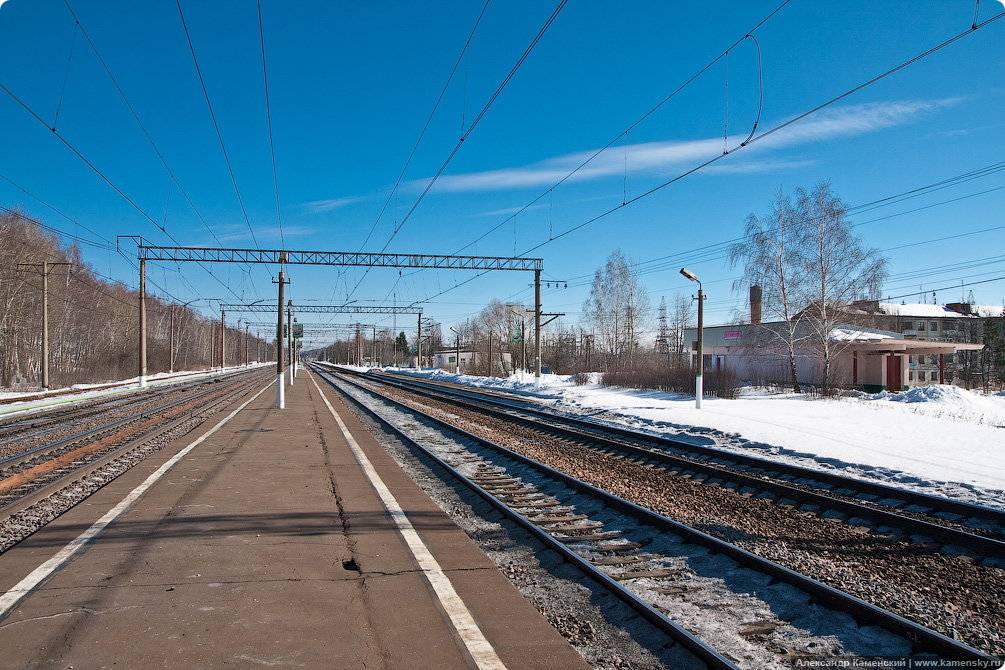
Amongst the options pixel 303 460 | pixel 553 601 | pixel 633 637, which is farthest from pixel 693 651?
pixel 303 460

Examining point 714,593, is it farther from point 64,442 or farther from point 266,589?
point 64,442

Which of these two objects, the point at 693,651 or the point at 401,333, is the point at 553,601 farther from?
the point at 401,333

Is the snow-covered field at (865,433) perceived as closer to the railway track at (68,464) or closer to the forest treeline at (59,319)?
the railway track at (68,464)

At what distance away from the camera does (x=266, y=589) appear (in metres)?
4.69

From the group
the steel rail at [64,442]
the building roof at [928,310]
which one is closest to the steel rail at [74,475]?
the steel rail at [64,442]

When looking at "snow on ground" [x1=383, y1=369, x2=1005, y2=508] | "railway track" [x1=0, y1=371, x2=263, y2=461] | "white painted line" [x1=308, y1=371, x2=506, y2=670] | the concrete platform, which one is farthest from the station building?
the concrete platform

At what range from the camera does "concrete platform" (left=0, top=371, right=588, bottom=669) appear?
363cm

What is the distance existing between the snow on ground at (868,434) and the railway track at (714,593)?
5.09 m

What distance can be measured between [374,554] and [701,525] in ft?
12.6

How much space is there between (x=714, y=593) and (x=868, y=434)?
1221 cm

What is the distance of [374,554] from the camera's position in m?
5.63

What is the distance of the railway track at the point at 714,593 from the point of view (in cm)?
386

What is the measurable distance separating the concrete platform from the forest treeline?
33.5 m

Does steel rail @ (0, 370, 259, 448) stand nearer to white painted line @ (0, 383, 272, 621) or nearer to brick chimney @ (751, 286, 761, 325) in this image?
white painted line @ (0, 383, 272, 621)
